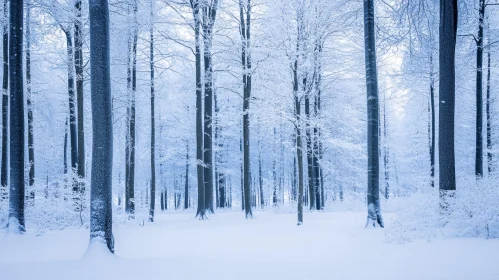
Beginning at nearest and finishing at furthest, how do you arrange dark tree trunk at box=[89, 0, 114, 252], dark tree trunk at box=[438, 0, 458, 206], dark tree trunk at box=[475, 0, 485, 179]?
dark tree trunk at box=[89, 0, 114, 252] → dark tree trunk at box=[438, 0, 458, 206] → dark tree trunk at box=[475, 0, 485, 179]

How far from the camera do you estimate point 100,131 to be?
523 centimetres

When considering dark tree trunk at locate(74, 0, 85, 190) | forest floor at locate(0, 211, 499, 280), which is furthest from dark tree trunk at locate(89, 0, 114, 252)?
dark tree trunk at locate(74, 0, 85, 190)

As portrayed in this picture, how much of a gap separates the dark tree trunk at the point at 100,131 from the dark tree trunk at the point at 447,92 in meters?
6.95

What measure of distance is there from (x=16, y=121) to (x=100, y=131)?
209 inches

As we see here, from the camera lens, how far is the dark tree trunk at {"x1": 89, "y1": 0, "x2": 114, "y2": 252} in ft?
17.0

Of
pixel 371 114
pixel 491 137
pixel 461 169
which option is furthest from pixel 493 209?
pixel 461 169

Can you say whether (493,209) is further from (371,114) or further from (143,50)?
(143,50)

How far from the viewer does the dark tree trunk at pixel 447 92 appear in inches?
287

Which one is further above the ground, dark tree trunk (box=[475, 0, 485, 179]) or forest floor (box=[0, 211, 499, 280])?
dark tree trunk (box=[475, 0, 485, 179])

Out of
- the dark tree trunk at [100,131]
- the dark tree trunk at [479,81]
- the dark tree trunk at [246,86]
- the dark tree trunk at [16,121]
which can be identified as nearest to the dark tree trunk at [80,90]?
the dark tree trunk at [16,121]

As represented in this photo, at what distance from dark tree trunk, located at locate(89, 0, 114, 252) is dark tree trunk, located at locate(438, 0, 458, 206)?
6.95 meters

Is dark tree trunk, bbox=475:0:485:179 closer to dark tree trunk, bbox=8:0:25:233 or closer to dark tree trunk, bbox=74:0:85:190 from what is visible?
dark tree trunk, bbox=74:0:85:190

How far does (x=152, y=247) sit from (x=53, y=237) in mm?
3645

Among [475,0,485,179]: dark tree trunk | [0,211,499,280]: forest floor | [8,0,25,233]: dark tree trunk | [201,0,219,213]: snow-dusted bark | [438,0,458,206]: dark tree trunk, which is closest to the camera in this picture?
[0,211,499,280]: forest floor
